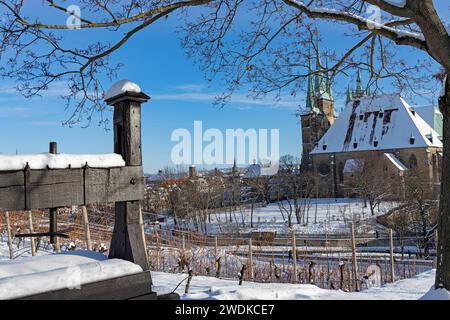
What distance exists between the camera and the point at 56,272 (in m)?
2.78

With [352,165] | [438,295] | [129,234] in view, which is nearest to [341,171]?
[352,165]

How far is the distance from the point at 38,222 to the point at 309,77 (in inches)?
355

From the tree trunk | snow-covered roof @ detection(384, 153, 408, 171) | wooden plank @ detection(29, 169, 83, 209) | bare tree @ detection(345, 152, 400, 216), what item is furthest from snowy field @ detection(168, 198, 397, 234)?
wooden plank @ detection(29, 169, 83, 209)

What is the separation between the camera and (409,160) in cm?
5422

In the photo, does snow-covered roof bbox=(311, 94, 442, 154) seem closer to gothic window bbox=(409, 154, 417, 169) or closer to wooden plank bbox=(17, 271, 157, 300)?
gothic window bbox=(409, 154, 417, 169)

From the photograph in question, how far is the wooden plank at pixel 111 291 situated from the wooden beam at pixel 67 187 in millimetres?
575

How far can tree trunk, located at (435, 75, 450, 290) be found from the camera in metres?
4.53

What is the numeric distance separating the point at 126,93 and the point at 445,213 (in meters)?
3.66

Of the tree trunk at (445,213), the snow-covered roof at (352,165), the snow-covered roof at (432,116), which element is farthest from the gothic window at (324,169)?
the tree trunk at (445,213)

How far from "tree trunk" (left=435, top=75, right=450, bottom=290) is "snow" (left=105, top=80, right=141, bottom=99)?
3392 millimetres

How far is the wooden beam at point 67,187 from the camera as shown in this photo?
8.66 feet

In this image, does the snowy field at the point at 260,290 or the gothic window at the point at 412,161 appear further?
the gothic window at the point at 412,161

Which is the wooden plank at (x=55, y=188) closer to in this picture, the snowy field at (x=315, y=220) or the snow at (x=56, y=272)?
the snow at (x=56, y=272)

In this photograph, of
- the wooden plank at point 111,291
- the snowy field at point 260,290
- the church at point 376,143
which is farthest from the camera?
the church at point 376,143
